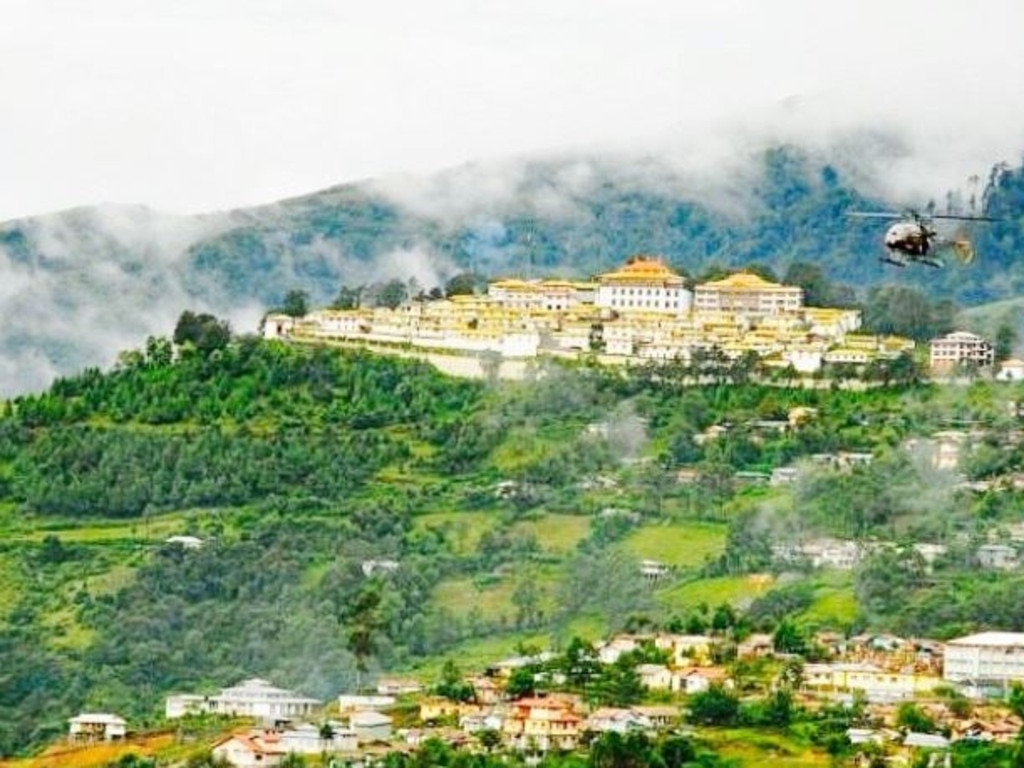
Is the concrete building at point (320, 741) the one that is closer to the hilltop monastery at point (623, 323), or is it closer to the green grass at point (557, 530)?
the green grass at point (557, 530)

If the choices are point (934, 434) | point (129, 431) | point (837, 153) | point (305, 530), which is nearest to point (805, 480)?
point (934, 434)

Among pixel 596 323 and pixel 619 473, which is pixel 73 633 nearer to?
pixel 619 473

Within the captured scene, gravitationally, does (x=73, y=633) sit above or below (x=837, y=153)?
below

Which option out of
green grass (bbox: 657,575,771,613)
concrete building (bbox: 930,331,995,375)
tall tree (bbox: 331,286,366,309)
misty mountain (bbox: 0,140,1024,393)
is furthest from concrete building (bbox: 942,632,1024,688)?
misty mountain (bbox: 0,140,1024,393)

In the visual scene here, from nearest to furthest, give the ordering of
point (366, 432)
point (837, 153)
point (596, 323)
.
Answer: point (366, 432) → point (596, 323) → point (837, 153)

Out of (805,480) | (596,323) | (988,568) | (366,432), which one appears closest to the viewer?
(988,568)

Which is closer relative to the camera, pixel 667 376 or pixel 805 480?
pixel 805 480

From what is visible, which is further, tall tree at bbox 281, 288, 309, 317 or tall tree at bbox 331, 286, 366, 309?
tall tree at bbox 331, 286, 366, 309

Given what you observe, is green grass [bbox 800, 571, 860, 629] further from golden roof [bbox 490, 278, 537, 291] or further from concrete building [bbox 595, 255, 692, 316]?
golden roof [bbox 490, 278, 537, 291]
